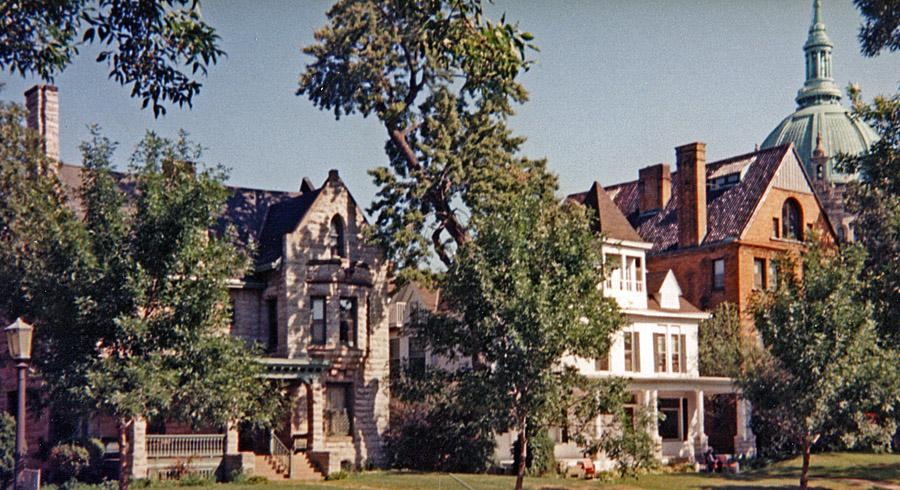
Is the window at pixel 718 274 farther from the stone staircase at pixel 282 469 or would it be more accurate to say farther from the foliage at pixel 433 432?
the stone staircase at pixel 282 469

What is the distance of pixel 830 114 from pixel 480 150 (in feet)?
327

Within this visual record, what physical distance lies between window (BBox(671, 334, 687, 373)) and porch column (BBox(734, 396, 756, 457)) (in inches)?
126

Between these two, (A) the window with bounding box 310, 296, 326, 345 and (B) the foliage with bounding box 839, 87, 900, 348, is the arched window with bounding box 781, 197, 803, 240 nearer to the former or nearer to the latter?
(B) the foliage with bounding box 839, 87, 900, 348

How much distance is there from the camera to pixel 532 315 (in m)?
31.6

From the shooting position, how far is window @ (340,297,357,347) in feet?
142

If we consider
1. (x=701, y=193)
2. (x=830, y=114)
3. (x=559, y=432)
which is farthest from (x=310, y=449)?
(x=830, y=114)

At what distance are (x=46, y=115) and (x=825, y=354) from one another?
2907 centimetres

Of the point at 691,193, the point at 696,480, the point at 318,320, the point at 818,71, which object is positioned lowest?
the point at 696,480

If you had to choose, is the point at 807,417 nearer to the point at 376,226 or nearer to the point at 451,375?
the point at 451,375

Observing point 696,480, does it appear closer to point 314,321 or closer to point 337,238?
point 314,321

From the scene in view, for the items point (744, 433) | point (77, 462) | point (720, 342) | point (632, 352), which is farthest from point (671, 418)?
point (77, 462)

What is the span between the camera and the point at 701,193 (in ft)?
184

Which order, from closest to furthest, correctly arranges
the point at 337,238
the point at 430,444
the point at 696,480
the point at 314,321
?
the point at 696,480 < the point at 430,444 < the point at 314,321 < the point at 337,238

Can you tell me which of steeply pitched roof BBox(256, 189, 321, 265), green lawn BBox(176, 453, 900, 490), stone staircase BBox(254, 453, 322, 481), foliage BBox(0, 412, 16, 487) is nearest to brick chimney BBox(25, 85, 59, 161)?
steeply pitched roof BBox(256, 189, 321, 265)
